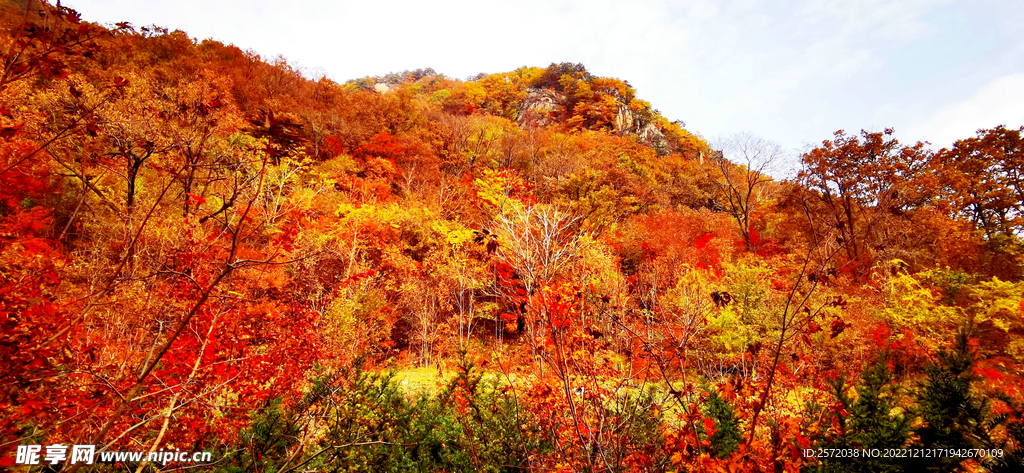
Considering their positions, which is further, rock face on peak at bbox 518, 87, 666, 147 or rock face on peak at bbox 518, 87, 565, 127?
rock face on peak at bbox 518, 87, 565, 127

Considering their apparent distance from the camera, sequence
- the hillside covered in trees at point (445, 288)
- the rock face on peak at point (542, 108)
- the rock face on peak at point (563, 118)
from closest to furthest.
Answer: the hillside covered in trees at point (445, 288)
the rock face on peak at point (563, 118)
the rock face on peak at point (542, 108)

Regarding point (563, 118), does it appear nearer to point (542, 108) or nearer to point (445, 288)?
point (542, 108)

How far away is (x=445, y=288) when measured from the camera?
16.1 metres

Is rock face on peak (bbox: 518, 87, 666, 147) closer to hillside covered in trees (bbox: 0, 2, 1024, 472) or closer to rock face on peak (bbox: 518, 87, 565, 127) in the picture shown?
rock face on peak (bbox: 518, 87, 565, 127)

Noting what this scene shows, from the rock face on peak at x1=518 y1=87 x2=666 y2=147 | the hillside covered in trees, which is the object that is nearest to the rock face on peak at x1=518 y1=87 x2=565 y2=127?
the rock face on peak at x1=518 y1=87 x2=666 y2=147

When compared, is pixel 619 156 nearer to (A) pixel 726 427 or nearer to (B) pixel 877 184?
(B) pixel 877 184

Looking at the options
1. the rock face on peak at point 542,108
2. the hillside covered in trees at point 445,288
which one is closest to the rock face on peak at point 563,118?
the rock face on peak at point 542,108

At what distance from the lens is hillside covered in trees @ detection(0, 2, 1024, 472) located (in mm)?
3094

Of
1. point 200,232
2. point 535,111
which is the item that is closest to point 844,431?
point 200,232

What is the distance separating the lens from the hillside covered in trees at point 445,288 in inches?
122

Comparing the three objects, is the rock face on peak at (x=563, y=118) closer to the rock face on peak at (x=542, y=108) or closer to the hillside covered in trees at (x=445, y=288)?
the rock face on peak at (x=542, y=108)

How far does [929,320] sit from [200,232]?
18.8 m

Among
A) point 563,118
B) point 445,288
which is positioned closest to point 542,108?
point 563,118

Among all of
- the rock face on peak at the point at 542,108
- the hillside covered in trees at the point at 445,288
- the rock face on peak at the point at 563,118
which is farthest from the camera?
the rock face on peak at the point at 542,108
